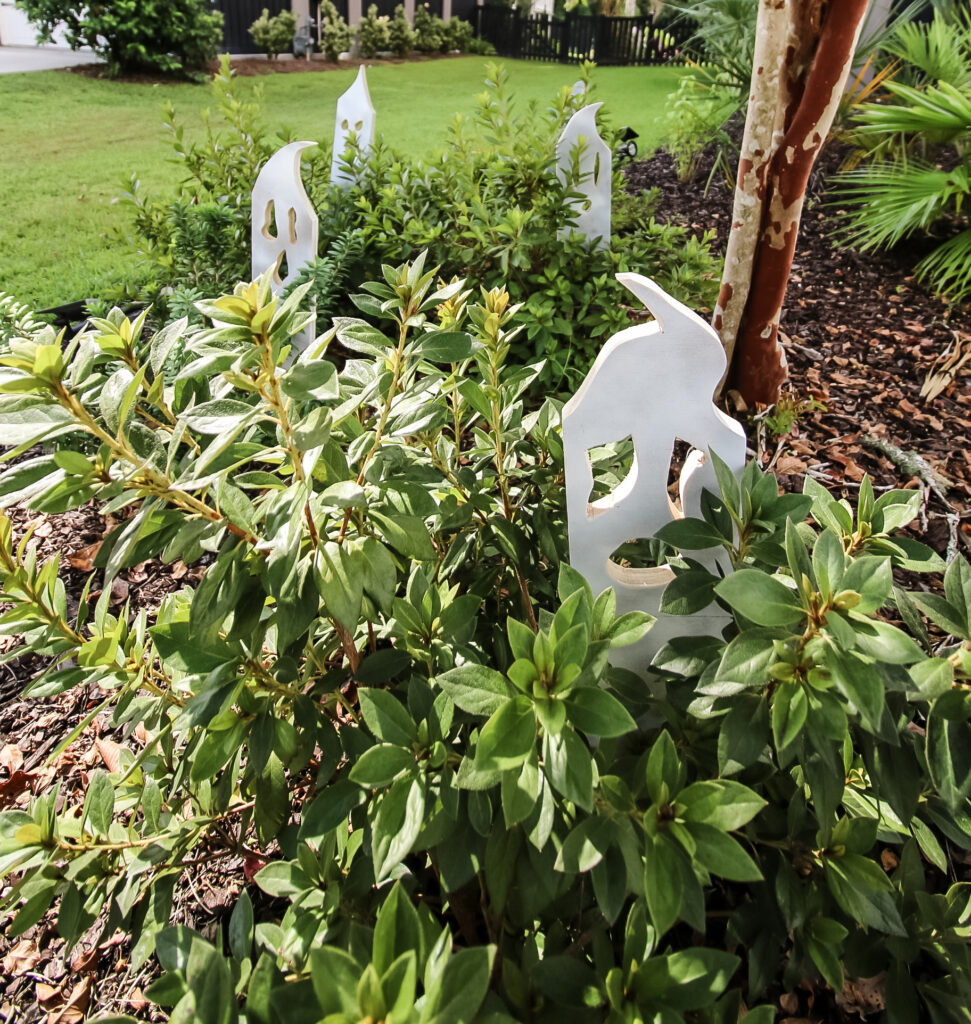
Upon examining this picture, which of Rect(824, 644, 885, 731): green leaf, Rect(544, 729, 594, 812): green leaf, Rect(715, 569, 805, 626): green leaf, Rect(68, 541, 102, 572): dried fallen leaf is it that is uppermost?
Rect(715, 569, 805, 626): green leaf

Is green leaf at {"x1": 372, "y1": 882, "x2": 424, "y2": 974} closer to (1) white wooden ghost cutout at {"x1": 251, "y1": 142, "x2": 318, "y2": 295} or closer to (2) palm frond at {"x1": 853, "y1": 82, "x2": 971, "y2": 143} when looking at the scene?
(1) white wooden ghost cutout at {"x1": 251, "y1": 142, "x2": 318, "y2": 295}

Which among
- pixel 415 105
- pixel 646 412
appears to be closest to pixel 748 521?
pixel 646 412

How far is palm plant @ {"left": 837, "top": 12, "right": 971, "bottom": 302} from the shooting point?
264cm

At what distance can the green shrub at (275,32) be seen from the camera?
6156 millimetres

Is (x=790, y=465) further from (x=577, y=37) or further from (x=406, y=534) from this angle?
(x=577, y=37)

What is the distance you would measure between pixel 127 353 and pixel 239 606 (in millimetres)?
282

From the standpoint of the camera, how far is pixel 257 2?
265 inches

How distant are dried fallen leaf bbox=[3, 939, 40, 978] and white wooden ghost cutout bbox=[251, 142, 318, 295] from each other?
145cm

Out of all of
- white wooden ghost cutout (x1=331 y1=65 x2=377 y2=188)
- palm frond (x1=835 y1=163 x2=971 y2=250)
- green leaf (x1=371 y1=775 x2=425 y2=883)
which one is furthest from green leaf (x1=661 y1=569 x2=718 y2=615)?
palm frond (x1=835 y1=163 x2=971 y2=250)

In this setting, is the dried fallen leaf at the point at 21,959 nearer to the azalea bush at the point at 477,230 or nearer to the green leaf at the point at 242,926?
the green leaf at the point at 242,926

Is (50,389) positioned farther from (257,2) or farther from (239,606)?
(257,2)

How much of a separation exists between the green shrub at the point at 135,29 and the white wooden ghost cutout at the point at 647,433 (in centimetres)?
493

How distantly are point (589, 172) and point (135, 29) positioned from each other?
4.43 m

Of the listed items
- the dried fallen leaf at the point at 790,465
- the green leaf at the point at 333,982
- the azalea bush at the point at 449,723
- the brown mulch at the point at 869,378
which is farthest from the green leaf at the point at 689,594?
the dried fallen leaf at the point at 790,465
